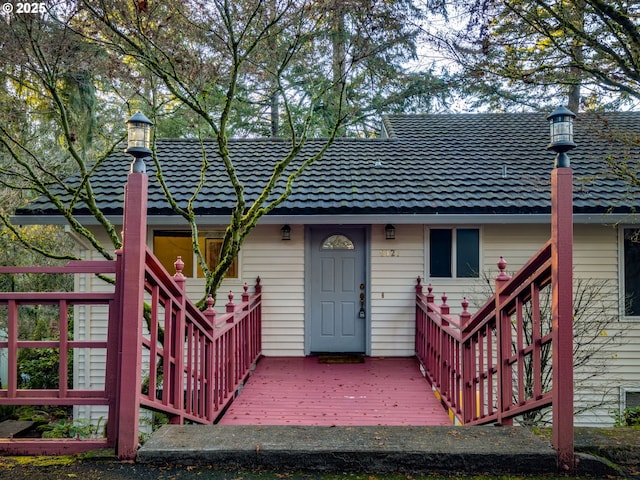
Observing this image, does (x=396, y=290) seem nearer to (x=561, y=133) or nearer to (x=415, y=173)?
(x=415, y=173)

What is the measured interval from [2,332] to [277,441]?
12124mm

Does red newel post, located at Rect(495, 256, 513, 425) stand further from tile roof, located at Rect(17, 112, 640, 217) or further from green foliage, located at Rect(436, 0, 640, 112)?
tile roof, located at Rect(17, 112, 640, 217)

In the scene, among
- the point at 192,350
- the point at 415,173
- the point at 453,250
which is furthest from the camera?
the point at 415,173

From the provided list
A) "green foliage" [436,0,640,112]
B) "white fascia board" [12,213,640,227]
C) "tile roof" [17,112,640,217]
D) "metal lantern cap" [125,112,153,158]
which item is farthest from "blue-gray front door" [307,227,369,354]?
"metal lantern cap" [125,112,153,158]

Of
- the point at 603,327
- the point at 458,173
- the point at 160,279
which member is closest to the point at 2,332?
the point at 160,279

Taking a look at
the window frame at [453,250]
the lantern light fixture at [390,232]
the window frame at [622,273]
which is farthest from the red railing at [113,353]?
the window frame at [622,273]

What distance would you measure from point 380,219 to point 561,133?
438 cm

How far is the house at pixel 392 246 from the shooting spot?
6.82m

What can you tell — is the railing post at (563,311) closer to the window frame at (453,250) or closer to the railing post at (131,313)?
the railing post at (131,313)

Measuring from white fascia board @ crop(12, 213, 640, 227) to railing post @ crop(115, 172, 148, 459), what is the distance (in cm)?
446

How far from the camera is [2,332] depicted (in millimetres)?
11203

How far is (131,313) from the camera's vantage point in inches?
90.9

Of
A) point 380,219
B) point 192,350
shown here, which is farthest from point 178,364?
point 380,219

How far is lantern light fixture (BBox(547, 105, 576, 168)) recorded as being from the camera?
2416 millimetres
